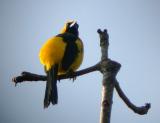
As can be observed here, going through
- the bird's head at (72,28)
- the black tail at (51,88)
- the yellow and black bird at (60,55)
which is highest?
the bird's head at (72,28)

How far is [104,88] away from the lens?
6.02ft

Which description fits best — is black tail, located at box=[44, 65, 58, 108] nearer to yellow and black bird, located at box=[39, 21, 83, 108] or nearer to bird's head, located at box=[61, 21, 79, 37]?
yellow and black bird, located at box=[39, 21, 83, 108]

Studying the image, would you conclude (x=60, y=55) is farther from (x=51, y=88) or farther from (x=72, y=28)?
(x=72, y=28)

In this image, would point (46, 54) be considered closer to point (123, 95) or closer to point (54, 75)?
point (54, 75)

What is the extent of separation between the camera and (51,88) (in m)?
3.93

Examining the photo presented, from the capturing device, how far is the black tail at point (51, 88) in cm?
346

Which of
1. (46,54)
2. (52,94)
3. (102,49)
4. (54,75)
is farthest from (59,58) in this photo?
(102,49)

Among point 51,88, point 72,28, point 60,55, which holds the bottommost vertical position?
point 51,88

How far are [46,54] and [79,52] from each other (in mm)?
641

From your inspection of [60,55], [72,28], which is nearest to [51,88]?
[60,55]

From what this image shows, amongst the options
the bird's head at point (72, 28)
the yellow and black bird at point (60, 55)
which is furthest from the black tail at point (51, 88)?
the bird's head at point (72, 28)

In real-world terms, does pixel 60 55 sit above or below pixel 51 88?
above

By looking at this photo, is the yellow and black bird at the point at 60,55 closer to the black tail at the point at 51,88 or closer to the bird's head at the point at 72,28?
the black tail at the point at 51,88

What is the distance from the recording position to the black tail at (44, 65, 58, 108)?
346 centimetres
